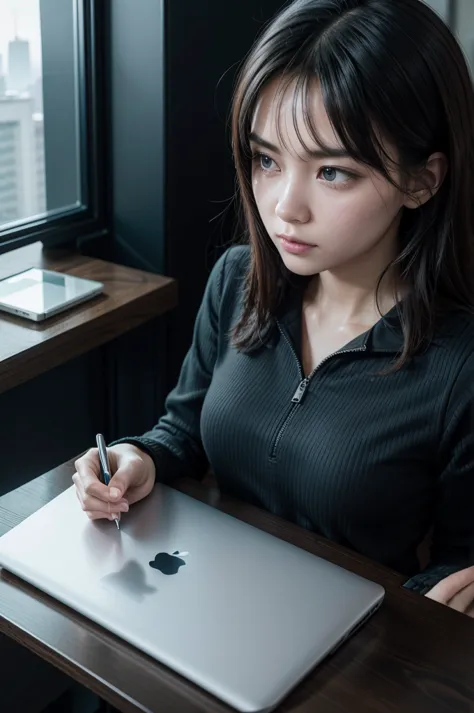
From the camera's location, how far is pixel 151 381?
1.68 metres

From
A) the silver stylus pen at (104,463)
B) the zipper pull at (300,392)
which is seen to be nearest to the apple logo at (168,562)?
the silver stylus pen at (104,463)

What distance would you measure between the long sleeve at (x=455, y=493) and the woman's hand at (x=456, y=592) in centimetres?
3

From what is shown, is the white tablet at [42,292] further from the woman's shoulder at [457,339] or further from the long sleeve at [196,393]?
the woman's shoulder at [457,339]

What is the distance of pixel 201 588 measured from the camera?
933mm

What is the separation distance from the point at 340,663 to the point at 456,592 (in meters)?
0.22

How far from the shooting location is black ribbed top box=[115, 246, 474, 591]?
1.07m

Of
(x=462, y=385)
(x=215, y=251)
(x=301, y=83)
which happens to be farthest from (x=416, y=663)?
(x=215, y=251)

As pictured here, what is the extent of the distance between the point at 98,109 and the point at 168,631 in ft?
3.20

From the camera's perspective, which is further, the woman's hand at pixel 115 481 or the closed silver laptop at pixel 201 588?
the woman's hand at pixel 115 481

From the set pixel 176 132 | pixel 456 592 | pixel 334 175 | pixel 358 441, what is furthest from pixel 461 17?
pixel 456 592

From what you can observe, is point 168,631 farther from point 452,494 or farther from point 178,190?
point 178,190

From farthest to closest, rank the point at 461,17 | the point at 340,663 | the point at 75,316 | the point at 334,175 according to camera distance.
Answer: the point at 461,17
the point at 75,316
the point at 334,175
the point at 340,663

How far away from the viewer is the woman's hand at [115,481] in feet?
3.36

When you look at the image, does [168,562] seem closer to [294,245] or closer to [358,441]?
[358,441]
